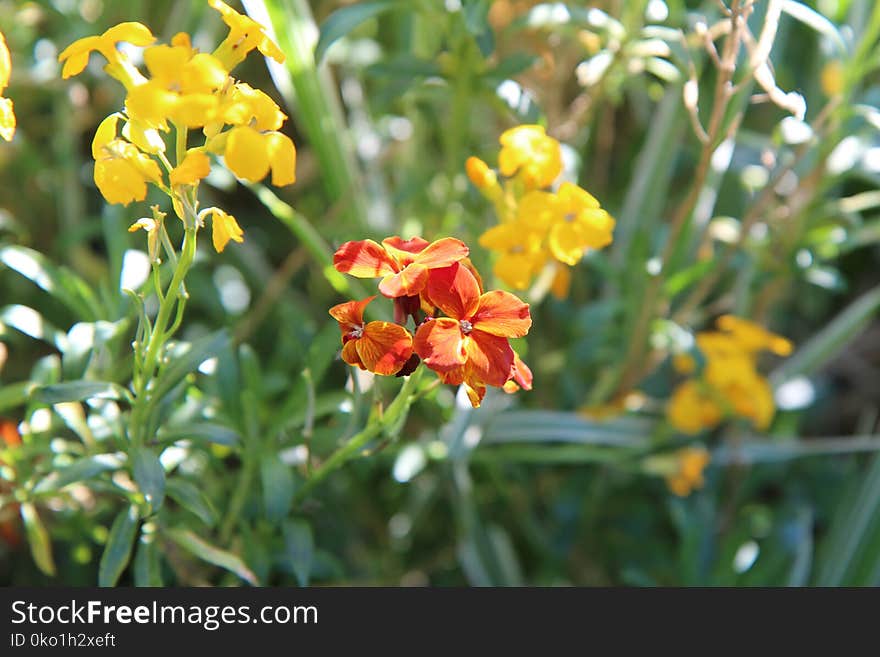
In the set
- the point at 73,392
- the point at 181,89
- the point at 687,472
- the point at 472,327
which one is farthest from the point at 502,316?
the point at 687,472

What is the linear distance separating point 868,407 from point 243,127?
1.48 m

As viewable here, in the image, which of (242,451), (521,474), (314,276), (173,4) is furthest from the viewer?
(173,4)

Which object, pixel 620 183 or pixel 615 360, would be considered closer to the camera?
pixel 615 360

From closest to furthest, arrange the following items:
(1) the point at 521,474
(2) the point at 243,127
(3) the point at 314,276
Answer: (2) the point at 243,127 → (1) the point at 521,474 → (3) the point at 314,276

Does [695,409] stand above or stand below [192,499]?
above

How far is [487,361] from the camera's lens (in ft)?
2.64

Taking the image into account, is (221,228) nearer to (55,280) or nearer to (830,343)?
(55,280)

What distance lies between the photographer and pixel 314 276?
65.2 inches

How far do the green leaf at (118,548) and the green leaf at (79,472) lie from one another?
0.06 m

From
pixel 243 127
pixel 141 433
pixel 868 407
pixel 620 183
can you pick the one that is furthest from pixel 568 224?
pixel 868 407

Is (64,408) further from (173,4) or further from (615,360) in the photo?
(173,4)

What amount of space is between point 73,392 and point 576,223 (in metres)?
0.57

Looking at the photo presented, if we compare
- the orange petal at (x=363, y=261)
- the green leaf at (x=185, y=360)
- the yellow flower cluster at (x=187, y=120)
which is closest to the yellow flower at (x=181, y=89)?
the yellow flower cluster at (x=187, y=120)

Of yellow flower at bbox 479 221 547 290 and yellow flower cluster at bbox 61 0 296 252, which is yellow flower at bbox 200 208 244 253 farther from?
yellow flower at bbox 479 221 547 290
